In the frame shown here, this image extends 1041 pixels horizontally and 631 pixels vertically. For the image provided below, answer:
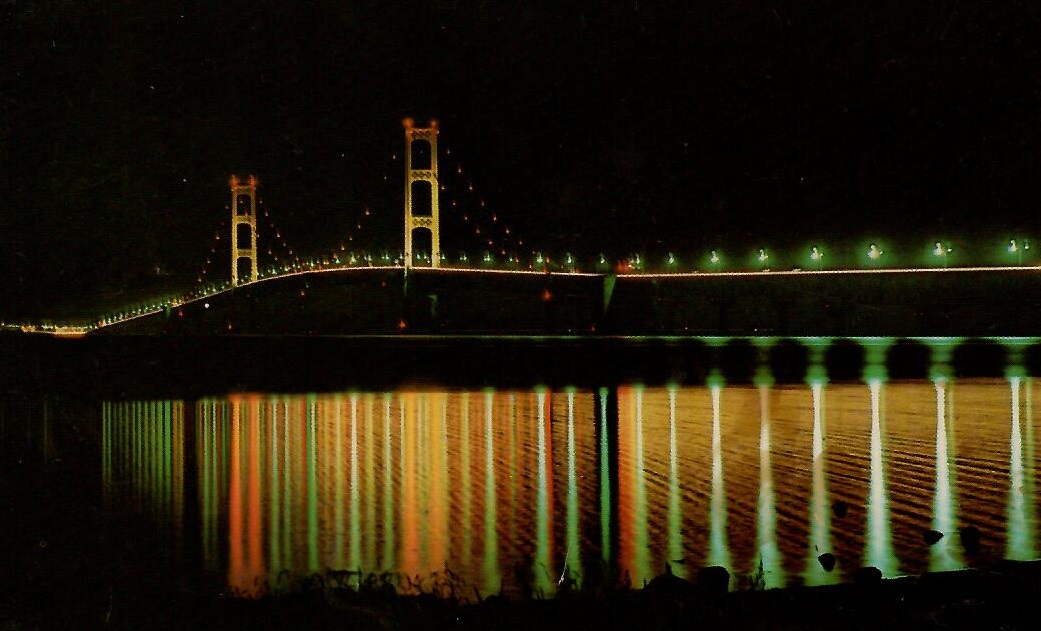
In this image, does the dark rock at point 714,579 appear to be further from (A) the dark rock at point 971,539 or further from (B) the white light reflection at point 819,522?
(A) the dark rock at point 971,539

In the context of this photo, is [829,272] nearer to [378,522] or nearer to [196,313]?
[196,313]

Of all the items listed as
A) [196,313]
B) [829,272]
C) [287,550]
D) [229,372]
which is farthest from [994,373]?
[196,313]

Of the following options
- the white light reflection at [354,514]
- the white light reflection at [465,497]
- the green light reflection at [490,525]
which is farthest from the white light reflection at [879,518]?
the white light reflection at [354,514]

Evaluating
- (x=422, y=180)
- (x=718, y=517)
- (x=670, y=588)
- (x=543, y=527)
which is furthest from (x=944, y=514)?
(x=422, y=180)

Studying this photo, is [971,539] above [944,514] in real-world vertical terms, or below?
above

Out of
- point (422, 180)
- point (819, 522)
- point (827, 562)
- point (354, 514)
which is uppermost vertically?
point (422, 180)

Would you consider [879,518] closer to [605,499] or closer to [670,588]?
[605,499]
